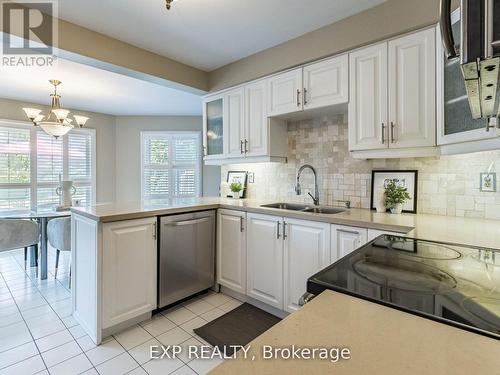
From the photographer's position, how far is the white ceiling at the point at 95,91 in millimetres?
3117

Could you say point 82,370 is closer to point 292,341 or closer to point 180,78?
point 292,341

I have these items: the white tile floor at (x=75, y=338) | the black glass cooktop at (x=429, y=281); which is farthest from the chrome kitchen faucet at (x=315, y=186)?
the black glass cooktop at (x=429, y=281)

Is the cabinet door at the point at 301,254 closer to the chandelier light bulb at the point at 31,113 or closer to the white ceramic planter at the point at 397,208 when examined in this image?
the white ceramic planter at the point at 397,208

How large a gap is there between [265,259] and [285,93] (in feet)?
5.09

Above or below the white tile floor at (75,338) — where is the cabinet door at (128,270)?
above

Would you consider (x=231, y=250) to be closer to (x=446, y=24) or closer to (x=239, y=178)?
(x=239, y=178)

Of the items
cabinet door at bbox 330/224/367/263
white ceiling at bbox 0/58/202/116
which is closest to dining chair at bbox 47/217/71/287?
white ceiling at bbox 0/58/202/116

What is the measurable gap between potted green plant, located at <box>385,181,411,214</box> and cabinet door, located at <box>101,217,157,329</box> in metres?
1.90

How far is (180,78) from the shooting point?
9.39 feet

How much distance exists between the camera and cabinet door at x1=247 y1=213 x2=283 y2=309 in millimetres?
2195

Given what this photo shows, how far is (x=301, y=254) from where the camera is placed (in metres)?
2.05

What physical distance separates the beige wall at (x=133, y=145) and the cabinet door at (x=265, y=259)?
3247 mm

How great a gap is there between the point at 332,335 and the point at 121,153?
5.77 metres

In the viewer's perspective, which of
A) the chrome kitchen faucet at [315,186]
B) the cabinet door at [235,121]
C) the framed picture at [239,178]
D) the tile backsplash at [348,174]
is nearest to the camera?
the tile backsplash at [348,174]
